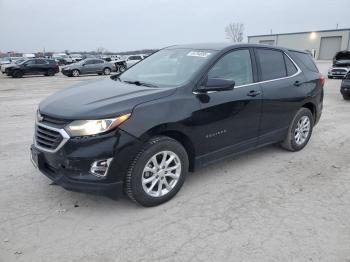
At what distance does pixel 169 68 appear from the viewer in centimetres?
438

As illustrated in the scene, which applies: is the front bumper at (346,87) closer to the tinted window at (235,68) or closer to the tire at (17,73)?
the tinted window at (235,68)

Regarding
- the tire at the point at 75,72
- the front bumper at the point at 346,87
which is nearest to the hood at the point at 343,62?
the front bumper at the point at 346,87

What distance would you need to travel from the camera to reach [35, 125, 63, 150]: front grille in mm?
3347

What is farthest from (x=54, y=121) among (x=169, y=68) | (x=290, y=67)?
(x=290, y=67)

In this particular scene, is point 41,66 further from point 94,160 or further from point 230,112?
point 94,160

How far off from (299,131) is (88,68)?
79.3 ft

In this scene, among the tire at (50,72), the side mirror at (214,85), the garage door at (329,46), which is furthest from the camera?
the garage door at (329,46)

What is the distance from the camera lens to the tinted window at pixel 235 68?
417 cm

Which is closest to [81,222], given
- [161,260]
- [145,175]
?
[145,175]

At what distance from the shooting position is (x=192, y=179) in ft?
14.7

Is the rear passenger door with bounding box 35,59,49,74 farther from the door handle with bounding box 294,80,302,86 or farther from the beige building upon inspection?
the beige building

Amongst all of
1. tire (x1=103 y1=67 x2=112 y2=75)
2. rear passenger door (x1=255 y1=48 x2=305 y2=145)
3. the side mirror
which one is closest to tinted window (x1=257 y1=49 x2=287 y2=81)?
rear passenger door (x1=255 y1=48 x2=305 y2=145)

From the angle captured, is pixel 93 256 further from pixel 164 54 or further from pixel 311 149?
pixel 311 149

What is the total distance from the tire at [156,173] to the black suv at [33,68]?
83.4ft
